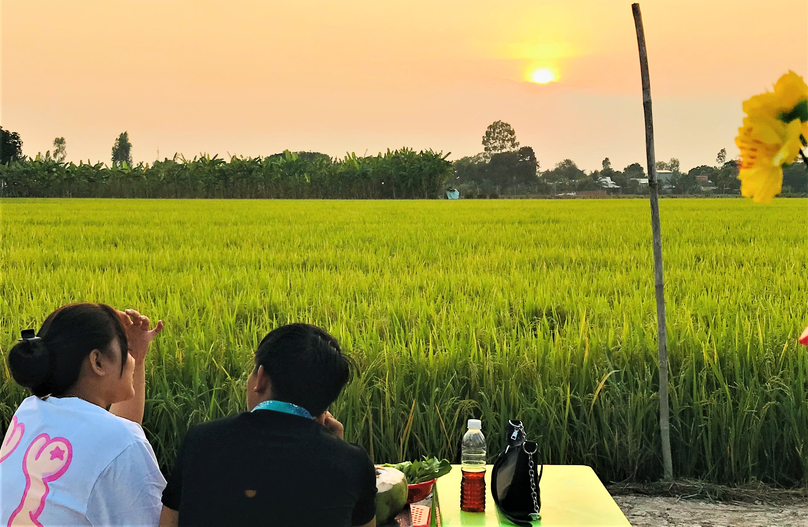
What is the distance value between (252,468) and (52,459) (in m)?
0.49

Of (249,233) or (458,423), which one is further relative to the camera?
(249,233)

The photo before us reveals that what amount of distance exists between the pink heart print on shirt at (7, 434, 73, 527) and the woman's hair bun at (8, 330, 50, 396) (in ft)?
0.48

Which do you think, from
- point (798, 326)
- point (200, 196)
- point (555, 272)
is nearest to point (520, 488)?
point (798, 326)

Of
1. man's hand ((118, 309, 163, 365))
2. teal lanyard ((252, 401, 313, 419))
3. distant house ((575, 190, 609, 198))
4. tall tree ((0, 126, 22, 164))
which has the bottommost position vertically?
teal lanyard ((252, 401, 313, 419))

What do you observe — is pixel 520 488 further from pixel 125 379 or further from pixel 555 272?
pixel 555 272

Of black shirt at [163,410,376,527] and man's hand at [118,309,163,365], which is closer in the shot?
black shirt at [163,410,376,527]

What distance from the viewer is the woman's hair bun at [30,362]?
1554 millimetres

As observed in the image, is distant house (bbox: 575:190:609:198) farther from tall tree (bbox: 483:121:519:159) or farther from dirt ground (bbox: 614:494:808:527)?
dirt ground (bbox: 614:494:808:527)

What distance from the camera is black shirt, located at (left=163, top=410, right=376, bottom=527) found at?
135 cm

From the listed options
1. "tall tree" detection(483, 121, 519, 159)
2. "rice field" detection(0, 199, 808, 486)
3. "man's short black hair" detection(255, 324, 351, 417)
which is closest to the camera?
"man's short black hair" detection(255, 324, 351, 417)

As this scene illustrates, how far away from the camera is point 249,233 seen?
9.80m

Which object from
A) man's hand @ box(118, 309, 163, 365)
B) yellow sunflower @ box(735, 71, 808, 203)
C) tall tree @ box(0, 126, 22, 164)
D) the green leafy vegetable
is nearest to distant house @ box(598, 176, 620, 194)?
tall tree @ box(0, 126, 22, 164)

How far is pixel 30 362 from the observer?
61.7 inches

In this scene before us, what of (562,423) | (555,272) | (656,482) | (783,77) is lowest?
(656,482)
